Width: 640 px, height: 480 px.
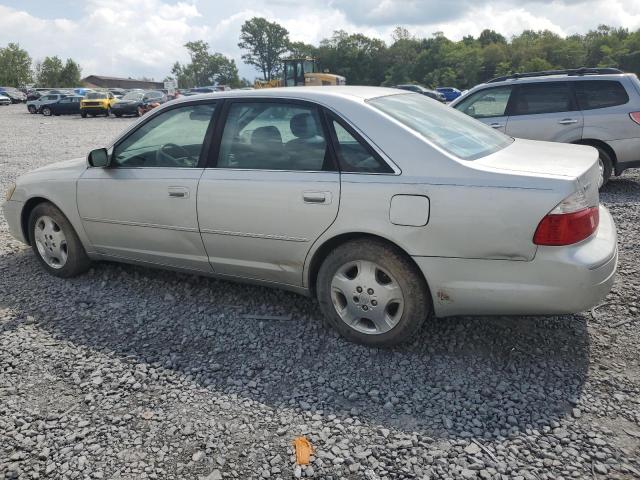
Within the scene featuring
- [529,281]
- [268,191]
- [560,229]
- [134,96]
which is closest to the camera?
[560,229]

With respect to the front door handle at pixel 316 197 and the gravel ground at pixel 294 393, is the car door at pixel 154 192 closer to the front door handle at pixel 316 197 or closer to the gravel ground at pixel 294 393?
the gravel ground at pixel 294 393

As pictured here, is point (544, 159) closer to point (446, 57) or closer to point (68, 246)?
point (68, 246)

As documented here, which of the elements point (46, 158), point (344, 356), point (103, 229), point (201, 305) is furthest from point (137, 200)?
point (46, 158)

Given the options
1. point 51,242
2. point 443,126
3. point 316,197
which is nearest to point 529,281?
point 443,126

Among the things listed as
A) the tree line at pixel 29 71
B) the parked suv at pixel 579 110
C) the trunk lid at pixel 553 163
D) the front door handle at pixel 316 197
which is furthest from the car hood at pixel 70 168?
the tree line at pixel 29 71

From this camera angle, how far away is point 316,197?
3242 mm

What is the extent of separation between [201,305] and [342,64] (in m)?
97.4

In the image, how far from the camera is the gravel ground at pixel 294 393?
2.43 meters

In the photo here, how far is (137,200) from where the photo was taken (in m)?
4.00

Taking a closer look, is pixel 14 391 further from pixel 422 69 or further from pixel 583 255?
pixel 422 69

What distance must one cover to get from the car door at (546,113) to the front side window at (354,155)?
17.3ft

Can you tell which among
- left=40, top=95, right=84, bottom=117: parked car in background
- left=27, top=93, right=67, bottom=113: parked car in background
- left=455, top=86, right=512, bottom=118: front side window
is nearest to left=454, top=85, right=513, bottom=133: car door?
left=455, top=86, right=512, bottom=118: front side window

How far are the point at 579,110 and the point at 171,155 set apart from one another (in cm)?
612

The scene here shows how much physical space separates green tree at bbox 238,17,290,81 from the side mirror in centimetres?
12912
